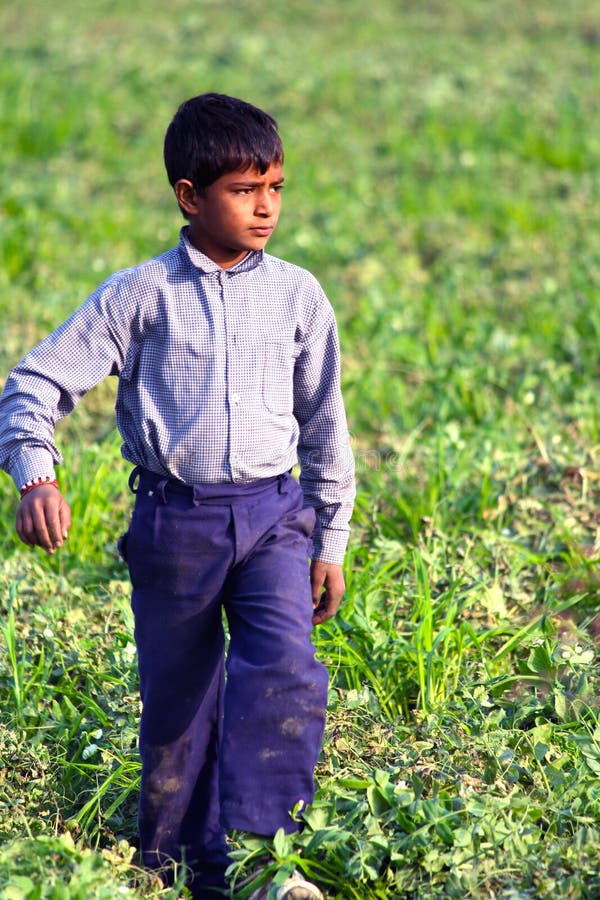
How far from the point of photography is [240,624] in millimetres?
2666

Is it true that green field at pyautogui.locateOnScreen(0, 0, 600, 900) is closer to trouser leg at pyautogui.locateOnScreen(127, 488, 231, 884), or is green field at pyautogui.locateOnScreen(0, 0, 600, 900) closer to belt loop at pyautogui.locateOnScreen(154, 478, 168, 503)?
trouser leg at pyautogui.locateOnScreen(127, 488, 231, 884)

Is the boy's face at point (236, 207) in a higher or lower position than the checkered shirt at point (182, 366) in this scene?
higher

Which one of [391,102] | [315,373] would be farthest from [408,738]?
Result: [391,102]

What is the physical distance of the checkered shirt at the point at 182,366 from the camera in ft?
8.45

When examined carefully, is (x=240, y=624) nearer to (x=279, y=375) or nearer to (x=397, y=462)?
(x=279, y=375)

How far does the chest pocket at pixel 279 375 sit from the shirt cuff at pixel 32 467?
1.63ft

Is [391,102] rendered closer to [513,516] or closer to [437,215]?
[437,215]

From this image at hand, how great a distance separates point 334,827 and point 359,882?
0.17 meters

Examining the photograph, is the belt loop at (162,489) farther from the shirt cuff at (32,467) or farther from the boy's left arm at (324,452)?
the boy's left arm at (324,452)

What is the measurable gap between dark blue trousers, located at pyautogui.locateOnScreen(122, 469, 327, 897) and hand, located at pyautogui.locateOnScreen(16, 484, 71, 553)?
10.7 inches

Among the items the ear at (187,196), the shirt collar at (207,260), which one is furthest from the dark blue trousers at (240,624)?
the ear at (187,196)

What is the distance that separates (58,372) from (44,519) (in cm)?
36

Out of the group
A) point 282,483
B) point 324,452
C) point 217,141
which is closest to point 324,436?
point 324,452

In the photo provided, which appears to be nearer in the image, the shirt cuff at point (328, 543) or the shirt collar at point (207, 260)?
the shirt collar at point (207, 260)
